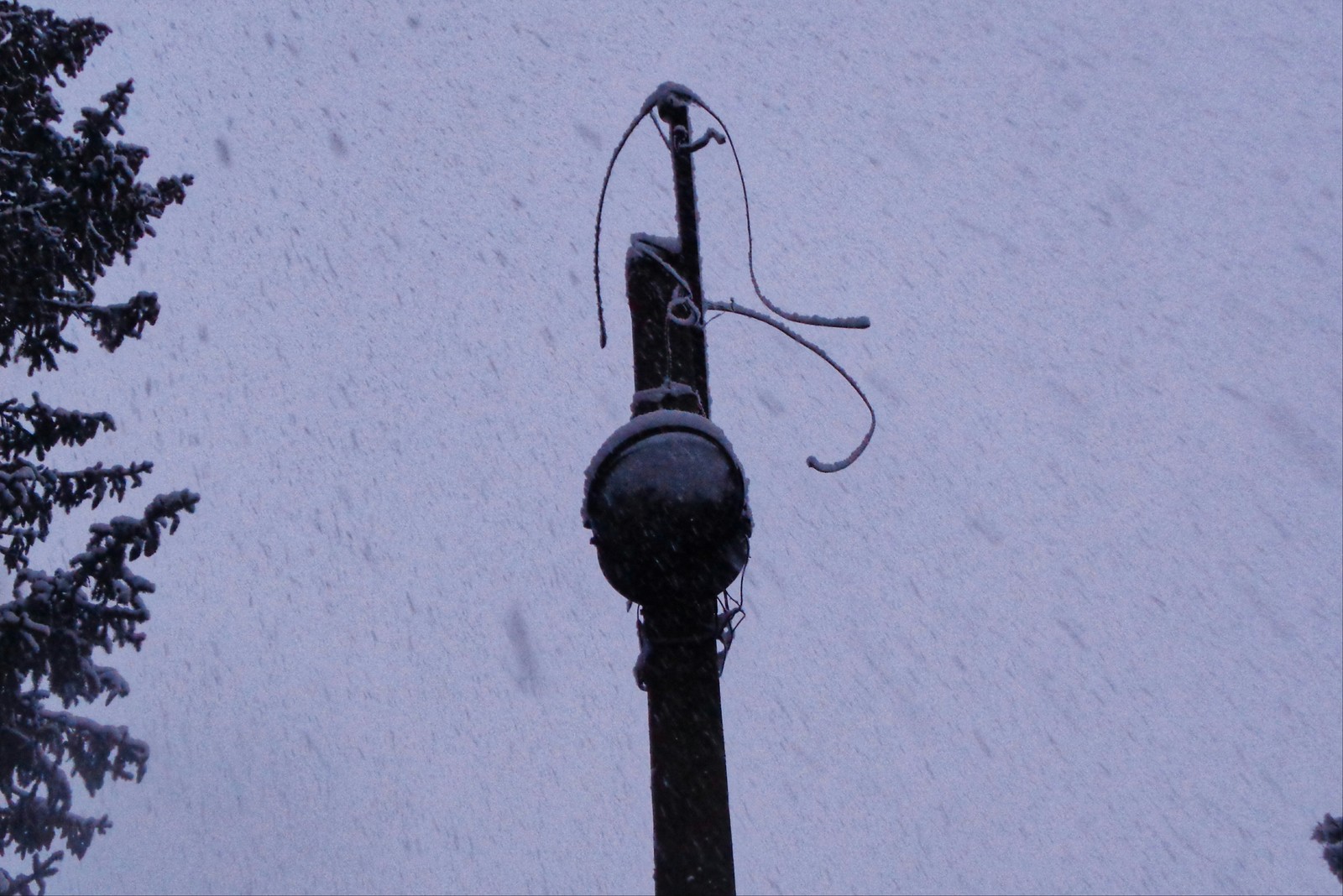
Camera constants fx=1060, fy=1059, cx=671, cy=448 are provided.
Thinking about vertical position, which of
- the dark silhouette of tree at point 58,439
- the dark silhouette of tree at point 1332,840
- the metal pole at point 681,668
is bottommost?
the dark silhouette of tree at point 1332,840

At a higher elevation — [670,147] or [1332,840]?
[670,147]

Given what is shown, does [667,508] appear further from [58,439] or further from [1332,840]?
[1332,840]

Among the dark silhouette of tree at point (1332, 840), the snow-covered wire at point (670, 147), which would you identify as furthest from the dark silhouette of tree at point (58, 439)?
the dark silhouette of tree at point (1332, 840)

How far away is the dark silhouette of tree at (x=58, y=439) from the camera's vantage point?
6.81 m

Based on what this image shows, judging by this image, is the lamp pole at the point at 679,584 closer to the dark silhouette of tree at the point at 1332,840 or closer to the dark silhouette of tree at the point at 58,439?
the dark silhouette of tree at the point at 58,439

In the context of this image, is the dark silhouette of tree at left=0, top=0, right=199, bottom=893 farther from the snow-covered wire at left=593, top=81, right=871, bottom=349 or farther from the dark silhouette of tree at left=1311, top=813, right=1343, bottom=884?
the dark silhouette of tree at left=1311, top=813, right=1343, bottom=884

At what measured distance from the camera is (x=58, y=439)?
7629 millimetres

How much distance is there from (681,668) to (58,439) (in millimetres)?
6664

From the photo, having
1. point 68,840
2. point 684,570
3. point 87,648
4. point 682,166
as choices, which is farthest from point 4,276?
point 684,570

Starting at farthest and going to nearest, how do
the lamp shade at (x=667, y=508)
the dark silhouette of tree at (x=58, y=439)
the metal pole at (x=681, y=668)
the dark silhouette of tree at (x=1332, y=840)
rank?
the dark silhouette of tree at (x=1332, y=840) < the dark silhouette of tree at (x=58, y=439) < the lamp shade at (x=667, y=508) < the metal pole at (x=681, y=668)

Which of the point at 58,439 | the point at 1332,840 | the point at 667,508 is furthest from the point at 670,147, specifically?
the point at 1332,840

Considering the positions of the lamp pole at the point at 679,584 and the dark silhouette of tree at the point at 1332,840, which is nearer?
the lamp pole at the point at 679,584

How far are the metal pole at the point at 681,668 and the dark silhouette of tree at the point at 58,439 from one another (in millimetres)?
4891

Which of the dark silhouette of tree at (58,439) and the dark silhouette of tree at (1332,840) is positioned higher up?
the dark silhouette of tree at (58,439)
